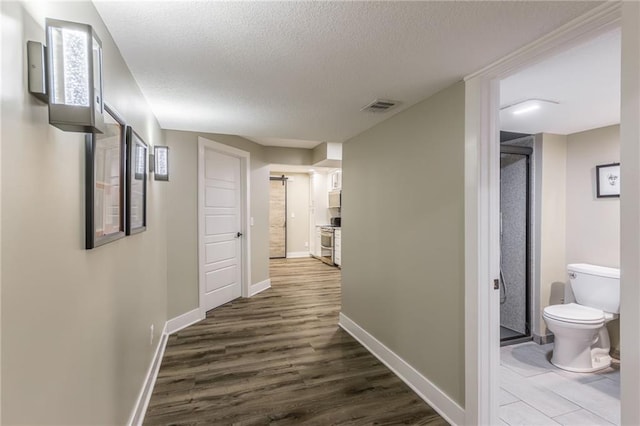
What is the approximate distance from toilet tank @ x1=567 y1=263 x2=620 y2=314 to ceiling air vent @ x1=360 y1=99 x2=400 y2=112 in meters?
2.41

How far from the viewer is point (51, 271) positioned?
0.93 meters

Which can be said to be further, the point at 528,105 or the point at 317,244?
the point at 317,244

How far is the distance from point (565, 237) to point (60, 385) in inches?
161

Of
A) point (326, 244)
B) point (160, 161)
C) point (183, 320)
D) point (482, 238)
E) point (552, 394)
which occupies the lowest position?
point (552, 394)

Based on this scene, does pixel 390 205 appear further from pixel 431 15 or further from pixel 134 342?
pixel 134 342

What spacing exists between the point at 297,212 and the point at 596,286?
21.2 ft

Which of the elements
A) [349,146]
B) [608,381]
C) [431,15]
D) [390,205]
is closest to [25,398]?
[431,15]

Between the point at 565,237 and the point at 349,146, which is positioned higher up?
the point at 349,146

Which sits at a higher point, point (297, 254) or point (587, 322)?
point (587, 322)

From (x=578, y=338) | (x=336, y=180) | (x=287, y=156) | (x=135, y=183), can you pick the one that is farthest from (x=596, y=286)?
(x=336, y=180)

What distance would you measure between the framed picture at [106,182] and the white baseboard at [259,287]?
352cm

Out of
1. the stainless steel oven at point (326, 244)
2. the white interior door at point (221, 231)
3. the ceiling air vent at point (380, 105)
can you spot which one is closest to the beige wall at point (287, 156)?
the white interior door at point (221, 231)

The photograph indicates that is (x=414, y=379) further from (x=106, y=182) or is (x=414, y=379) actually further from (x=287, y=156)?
(x=287, y=156)

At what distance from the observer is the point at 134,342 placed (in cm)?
196
